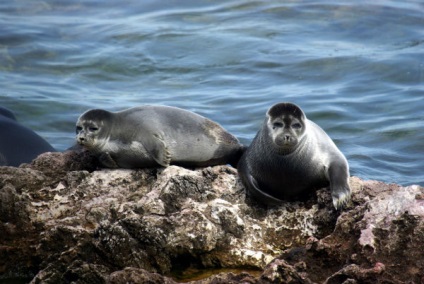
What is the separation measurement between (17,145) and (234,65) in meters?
8.80

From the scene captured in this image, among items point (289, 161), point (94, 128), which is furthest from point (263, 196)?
point (94, 128)

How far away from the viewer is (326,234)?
749cm

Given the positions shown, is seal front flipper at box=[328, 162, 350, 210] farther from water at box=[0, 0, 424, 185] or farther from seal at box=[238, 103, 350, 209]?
water at box=[0, 0, 424, 185]

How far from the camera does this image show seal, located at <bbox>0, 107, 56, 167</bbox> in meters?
10.9

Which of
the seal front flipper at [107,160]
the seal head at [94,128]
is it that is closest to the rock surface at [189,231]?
the seal front flipper at [107,160]

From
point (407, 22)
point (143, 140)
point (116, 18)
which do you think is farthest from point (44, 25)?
point (143, 140)

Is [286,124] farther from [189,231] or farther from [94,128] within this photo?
[94,128]

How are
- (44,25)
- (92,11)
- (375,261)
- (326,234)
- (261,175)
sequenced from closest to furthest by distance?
(375,261)
(326,234)
(261,175)
(44,25)
(92,11)

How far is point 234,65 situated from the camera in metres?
19.4

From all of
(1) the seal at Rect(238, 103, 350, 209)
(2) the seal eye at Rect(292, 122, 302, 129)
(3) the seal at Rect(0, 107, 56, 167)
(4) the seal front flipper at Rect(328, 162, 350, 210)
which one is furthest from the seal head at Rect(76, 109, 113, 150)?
(3) the seal at Rect(0, 107, 56, 167)

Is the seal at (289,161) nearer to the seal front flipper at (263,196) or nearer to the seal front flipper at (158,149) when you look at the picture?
the seal front flipper at (263,196)

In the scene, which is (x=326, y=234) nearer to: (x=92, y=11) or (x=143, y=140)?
(x=143, y=140)

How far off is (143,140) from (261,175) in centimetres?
120

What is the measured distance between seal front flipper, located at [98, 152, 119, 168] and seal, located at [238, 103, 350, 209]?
3.68 ft
